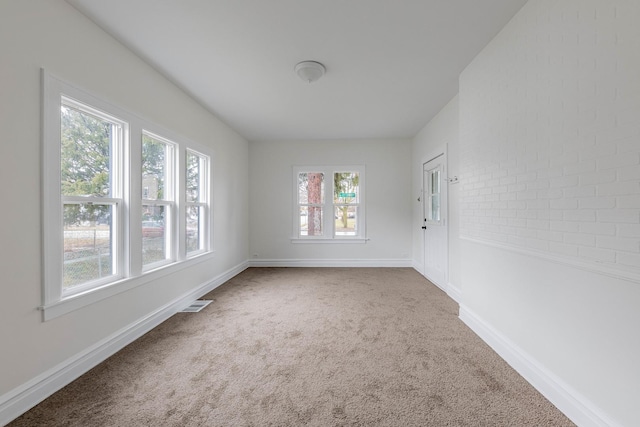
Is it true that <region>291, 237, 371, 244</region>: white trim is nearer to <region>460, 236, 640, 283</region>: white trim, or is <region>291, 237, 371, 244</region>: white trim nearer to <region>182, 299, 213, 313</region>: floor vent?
<region>182, 299, 213, 313</region>: floor vent

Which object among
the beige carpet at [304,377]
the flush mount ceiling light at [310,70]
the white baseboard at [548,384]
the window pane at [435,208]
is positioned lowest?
the beige carpet at [304,377]

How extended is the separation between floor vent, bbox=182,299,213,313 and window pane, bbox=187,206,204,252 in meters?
0.72

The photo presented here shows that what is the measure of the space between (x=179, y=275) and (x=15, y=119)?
215 centimetres

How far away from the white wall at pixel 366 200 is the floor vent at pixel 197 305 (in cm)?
221

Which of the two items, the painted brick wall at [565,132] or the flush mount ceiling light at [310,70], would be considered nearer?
the painted brick wall at [565,132]

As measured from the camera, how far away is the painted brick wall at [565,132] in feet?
4.22

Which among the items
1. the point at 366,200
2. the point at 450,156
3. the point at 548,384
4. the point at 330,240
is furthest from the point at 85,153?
the point at 366,200

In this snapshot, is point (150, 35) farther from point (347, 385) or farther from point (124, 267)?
point (347, 385)

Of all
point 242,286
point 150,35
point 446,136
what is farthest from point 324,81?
point 242,286

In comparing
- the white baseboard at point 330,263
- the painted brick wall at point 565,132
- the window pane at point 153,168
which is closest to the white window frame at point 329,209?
the white baseboard at point 330,263

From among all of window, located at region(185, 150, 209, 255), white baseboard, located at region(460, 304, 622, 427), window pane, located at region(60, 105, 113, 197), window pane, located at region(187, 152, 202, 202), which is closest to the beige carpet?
white baseboard, located at region(460, 304, 622, 427)

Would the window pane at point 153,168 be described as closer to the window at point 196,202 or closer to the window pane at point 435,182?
the window at point 196,202

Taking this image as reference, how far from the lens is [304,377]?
1.94 m

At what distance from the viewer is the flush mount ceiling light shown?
2689 mm
